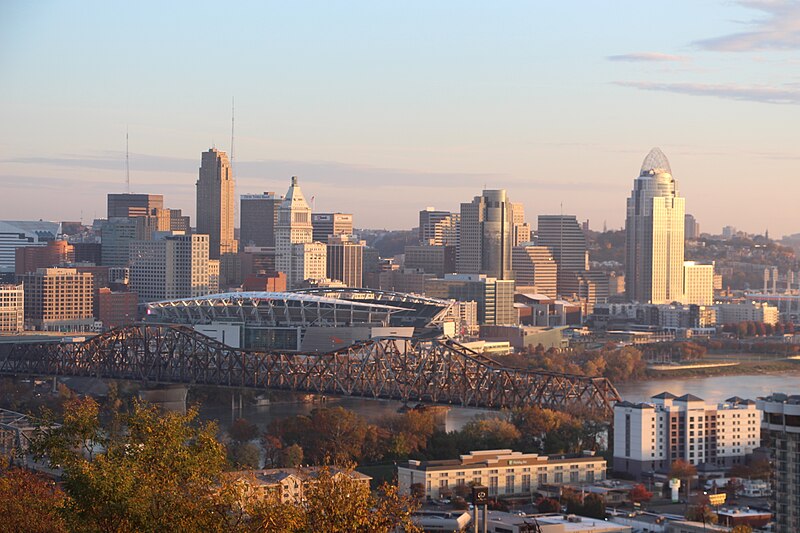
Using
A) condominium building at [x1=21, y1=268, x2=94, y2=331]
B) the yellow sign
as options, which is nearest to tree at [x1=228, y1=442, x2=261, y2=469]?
the yellow sign

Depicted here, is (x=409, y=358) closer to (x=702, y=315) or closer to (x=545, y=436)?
Answer: (x=545, y=436)

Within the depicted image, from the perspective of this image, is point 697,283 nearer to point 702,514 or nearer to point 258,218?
point 258,218

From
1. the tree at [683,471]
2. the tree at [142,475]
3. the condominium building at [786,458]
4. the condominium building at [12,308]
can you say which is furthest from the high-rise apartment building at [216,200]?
the tree at [142,475]

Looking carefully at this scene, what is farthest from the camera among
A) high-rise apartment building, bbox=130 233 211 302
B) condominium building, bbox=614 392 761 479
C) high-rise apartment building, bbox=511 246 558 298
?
high-rise apartment building, bbox=511 246 558 298

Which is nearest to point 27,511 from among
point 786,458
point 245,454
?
point 786,458

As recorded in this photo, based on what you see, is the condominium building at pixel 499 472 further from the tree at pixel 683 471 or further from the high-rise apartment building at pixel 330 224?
the high-rise apartment building at pixel 330 224

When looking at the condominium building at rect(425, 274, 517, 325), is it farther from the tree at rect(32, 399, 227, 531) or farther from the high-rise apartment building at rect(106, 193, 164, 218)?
the tree at rect(32, 399, 227, 531)
